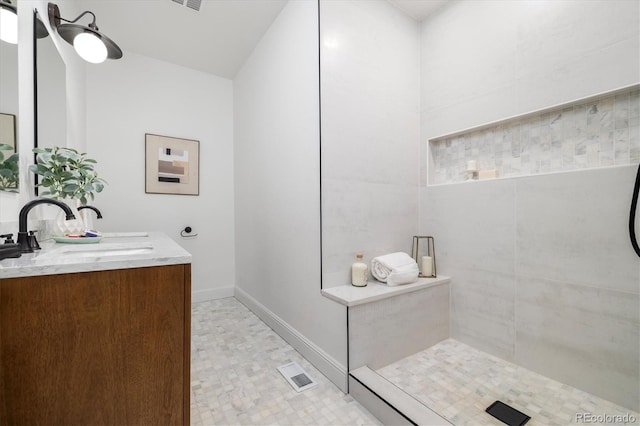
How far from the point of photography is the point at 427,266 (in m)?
2.09

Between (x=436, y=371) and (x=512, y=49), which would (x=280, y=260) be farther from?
(x=512, y=49)

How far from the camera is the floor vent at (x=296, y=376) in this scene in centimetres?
156

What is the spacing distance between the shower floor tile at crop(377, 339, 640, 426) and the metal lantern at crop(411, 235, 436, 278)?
55 cm

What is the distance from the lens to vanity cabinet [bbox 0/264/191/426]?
730 mm

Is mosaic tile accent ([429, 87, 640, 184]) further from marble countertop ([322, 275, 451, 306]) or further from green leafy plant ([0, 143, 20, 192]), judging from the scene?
green leafy plant ([0, 143, 20, 192])

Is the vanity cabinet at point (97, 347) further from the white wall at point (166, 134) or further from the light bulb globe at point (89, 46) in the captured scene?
the white wall at point (166, 134)

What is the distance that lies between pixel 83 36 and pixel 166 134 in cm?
137

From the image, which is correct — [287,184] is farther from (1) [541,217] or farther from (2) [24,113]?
(1) [541,217]

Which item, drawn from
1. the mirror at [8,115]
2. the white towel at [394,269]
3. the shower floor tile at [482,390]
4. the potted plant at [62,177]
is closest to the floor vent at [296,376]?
the shower floor tile at [482,390]

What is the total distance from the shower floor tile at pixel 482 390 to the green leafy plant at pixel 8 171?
1.89 metres

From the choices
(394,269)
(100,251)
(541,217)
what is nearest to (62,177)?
(100,251)

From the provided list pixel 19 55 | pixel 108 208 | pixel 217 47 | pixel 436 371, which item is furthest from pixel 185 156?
pixel 436 371

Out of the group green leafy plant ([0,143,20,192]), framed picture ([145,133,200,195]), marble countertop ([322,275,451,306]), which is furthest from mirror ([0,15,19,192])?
framed picture ([145,133,200,195])

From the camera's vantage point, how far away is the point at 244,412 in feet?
4.45
